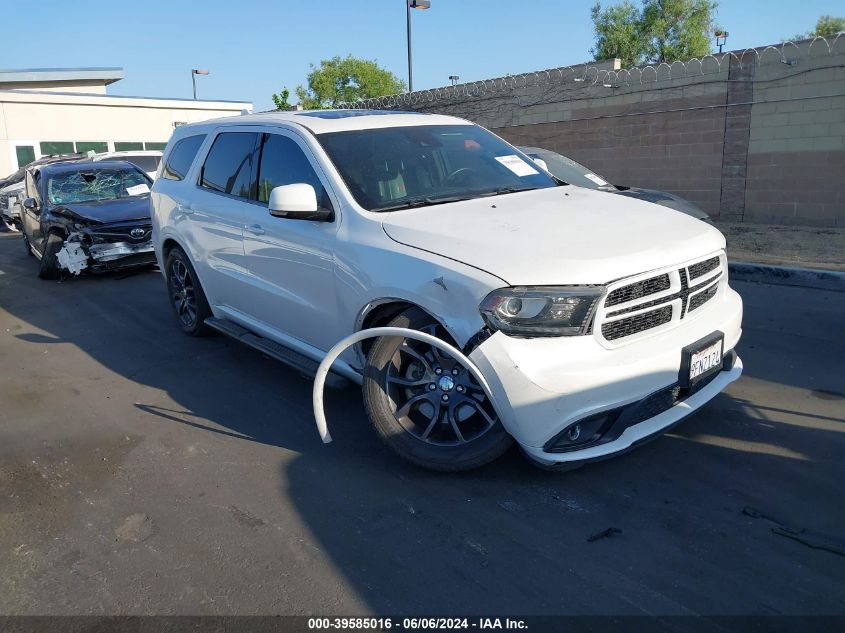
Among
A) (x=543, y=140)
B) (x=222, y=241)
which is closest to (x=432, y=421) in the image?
(x=222, y=241)

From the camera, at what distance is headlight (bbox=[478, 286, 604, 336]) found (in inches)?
127

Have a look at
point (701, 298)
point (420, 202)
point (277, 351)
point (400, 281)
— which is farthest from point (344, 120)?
point (701, 298)

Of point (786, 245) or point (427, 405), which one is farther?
point (786, 245)

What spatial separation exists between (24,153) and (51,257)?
2381 cm

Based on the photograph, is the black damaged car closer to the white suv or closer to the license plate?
the white suv

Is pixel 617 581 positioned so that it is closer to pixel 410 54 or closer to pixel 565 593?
pixel 565 593

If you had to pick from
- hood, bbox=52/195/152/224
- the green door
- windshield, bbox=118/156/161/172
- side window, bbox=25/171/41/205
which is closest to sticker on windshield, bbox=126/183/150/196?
hood, bbox=52/195/152/224

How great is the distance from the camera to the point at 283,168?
4.80 metres

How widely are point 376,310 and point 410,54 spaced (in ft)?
75.4

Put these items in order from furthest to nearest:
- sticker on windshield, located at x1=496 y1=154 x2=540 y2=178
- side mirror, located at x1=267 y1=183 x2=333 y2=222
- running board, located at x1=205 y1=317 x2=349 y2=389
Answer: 1. sticker on windshield, located at x1=496 y1=154 x2=540 y2=178
2. running board, located at x1=205 y1=317 x2=349 y2=389
3. side mirror, located at x1=267 y1=183 x2=333 y2=222

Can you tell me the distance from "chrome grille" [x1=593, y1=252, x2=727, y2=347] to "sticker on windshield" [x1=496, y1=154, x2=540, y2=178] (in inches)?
61.8

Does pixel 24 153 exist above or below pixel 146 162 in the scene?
above

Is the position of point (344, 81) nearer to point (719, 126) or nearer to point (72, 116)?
point (72, 116)

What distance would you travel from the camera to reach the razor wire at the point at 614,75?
37.5 feet
